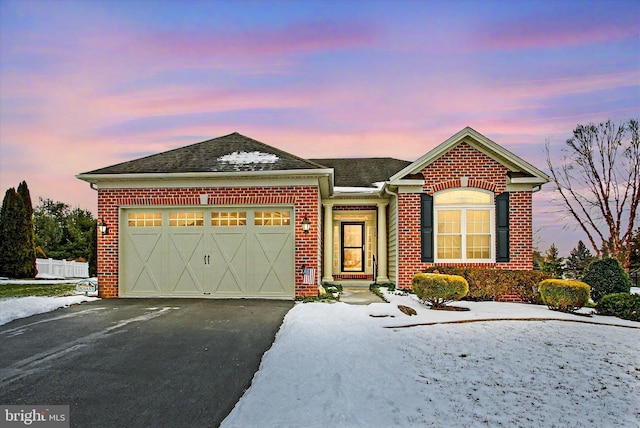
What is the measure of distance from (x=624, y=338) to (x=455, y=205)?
580cm

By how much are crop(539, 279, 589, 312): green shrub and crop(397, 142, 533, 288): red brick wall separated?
2607mm

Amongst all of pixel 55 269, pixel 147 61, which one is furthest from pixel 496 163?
pixel 55 269

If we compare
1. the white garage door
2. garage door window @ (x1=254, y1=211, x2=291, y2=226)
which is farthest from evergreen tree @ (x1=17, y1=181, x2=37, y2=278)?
garage door window @ (x1=254, y1=211, x2=291, y2=226)

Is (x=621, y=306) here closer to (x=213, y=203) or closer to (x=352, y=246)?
(x=352, y=246)

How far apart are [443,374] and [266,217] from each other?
6953mm

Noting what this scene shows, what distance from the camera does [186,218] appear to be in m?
11.6

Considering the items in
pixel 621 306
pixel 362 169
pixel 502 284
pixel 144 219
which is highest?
pixel 362 169

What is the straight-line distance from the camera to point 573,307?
370 inches

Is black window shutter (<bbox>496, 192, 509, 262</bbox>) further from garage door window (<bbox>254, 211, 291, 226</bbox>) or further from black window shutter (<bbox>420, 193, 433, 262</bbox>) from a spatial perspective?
garage door window (<bbox>254, 211, 291, 226</bbox>)

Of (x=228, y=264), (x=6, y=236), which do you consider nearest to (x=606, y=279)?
(x=228, y=264)

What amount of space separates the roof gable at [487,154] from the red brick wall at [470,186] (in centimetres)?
15

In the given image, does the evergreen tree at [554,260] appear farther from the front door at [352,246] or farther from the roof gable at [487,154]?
the front door at [352,246]

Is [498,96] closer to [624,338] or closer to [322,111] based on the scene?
[322,111]

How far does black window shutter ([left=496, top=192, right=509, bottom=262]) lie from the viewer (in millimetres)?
12219
